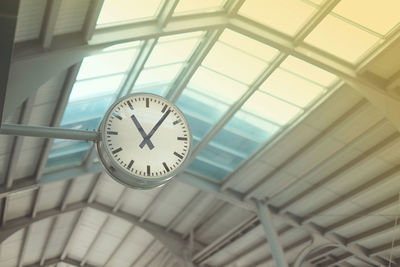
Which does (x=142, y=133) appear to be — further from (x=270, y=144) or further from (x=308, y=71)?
(x=270, y=144)

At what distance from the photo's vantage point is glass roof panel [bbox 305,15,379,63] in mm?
11781

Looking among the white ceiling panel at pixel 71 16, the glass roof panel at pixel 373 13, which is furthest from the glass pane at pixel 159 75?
the glass roof panel at pixel 373 13

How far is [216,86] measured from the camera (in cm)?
1532

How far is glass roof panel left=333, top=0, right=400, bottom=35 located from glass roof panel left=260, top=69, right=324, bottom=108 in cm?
321

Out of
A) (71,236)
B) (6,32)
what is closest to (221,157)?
(71,236)

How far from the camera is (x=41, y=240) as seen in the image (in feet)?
91.8

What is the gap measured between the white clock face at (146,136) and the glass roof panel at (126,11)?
307 inches

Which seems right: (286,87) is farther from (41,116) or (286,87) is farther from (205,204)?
(205,204)

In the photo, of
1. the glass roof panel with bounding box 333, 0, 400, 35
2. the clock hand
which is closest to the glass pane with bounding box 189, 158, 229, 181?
the glass roof panel with bounding box 333, 0, 400, 35

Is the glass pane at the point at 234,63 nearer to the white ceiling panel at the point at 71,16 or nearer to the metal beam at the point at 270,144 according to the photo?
the metal beam at the point at 270,144

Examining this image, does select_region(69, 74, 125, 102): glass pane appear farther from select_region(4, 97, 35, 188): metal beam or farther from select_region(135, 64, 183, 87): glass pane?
select_region(4, 97, 35, 188): metal beam

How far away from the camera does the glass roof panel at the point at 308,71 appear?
1359 centimetres

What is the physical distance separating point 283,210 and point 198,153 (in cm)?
602

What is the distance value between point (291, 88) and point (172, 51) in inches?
177
